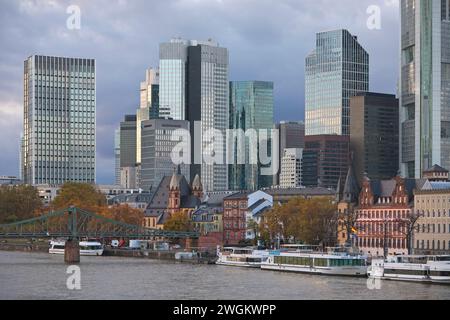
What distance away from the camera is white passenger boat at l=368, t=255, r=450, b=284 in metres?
104

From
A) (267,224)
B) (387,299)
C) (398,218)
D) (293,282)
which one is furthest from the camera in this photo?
(267,224)

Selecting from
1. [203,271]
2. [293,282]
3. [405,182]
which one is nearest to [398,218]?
[405,182]

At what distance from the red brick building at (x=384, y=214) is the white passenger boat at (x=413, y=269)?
107 ft

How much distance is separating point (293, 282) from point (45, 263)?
39952mm

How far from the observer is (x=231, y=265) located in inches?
5418

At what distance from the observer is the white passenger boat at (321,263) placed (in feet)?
381

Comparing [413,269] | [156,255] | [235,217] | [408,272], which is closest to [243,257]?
[156,255]

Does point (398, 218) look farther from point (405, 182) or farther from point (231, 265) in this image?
point (231, 265)

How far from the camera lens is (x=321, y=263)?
119 meters

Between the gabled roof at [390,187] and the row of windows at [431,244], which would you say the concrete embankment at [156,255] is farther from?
the row of windows at [431,244]

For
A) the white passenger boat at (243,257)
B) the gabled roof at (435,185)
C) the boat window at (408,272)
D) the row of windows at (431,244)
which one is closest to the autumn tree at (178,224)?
the white passenger boat at (243,257)

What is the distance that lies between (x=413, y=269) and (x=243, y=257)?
3377cm

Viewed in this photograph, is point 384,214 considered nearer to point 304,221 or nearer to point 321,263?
point 304,221

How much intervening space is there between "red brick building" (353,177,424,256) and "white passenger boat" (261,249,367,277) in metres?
21.0
